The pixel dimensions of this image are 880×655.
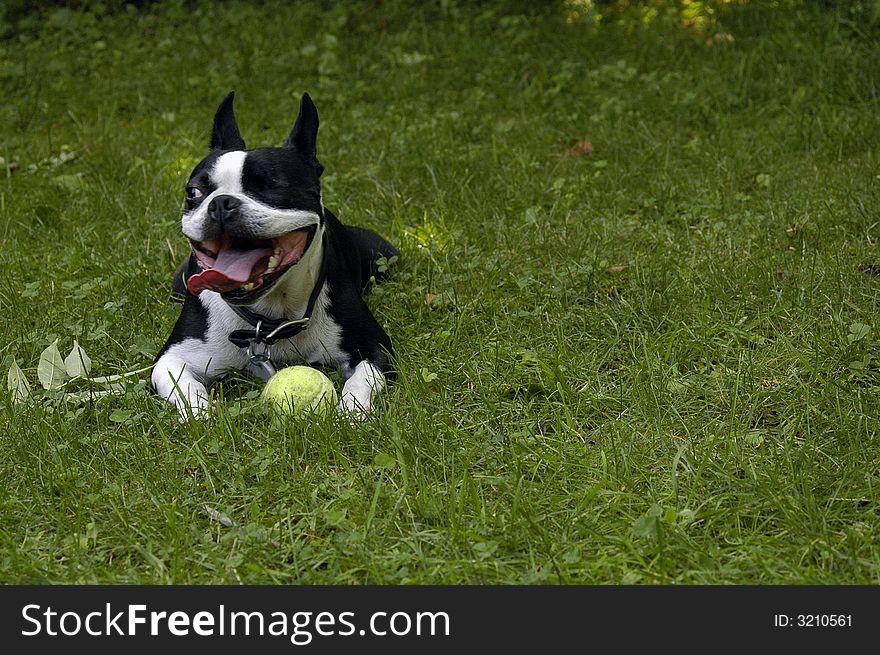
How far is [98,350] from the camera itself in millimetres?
4012

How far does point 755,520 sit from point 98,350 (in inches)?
96.9

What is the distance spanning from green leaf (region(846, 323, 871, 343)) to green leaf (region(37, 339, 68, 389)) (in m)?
2.68

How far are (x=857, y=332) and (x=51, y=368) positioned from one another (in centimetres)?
275

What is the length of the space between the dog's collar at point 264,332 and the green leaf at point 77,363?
528mm

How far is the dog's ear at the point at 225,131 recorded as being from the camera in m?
3.93

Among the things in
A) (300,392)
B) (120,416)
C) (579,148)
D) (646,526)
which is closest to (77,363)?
(120,416)

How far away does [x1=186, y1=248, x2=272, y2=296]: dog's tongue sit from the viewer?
3.36 m

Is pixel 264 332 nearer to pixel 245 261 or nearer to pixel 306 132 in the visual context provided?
pixel 245 261

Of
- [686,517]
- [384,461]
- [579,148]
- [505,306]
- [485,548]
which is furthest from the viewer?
[579,148]

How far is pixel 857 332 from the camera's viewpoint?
363 cm

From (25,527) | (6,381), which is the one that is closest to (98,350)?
(6,381)

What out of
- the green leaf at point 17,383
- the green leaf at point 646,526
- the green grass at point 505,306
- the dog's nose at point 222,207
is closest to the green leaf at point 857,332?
the green grass at point 505,306

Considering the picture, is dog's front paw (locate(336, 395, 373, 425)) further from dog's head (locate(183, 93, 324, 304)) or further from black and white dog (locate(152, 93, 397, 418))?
dog's head (locate(183, 93, 324, 304))

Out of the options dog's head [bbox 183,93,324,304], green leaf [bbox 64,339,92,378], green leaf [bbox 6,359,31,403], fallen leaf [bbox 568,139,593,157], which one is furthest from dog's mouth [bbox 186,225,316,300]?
fallen leaf [bbox 568,139,593,157]
